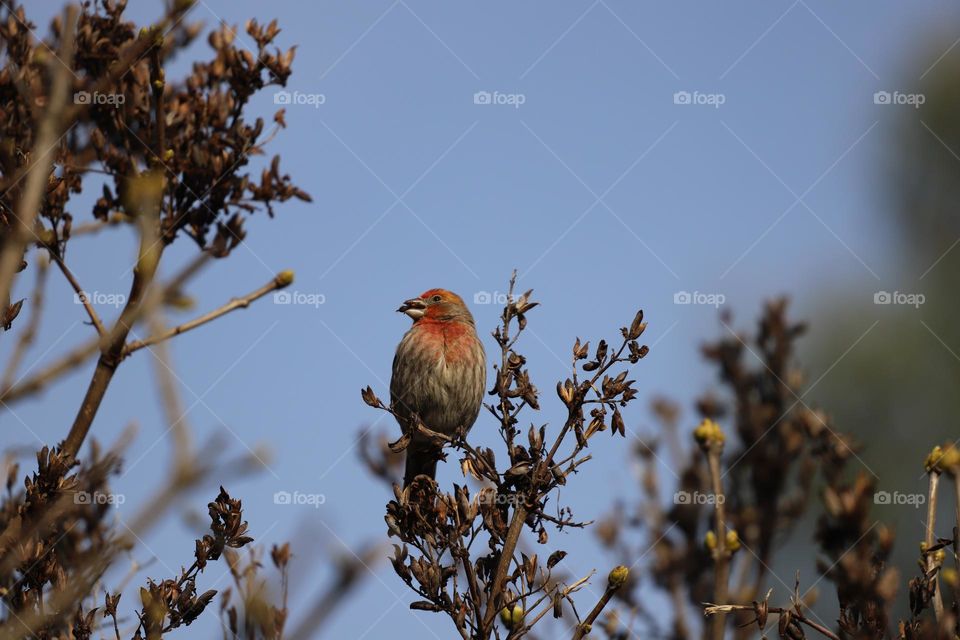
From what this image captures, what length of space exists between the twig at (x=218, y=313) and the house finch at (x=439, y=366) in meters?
2.61

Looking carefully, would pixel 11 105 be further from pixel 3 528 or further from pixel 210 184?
pixel 3 528

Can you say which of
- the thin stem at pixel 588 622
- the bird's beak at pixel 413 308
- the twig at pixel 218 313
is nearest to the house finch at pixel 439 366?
the bird's beak at pixel 413 308

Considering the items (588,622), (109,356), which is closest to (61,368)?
(109,356)

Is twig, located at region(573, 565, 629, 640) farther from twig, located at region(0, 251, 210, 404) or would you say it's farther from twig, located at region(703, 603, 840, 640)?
twig, located at region(0, 251, 210, 404)

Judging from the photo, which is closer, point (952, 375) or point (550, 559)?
point (550, 559)

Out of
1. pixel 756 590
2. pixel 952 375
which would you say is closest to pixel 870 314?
pixel 952 375

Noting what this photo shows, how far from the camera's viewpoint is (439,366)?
678 cm

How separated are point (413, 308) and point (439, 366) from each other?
0.49 metres

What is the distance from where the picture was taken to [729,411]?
5.68m

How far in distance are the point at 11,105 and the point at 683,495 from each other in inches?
154

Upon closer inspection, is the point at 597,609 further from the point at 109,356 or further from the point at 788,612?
the point at 109,356

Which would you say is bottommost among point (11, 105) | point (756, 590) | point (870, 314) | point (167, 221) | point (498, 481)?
point (756, 590)

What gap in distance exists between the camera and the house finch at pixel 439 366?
6801 millimetres

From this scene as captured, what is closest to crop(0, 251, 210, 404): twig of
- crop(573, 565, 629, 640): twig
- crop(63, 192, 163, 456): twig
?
crop(63, 192, 163, 456): twig
